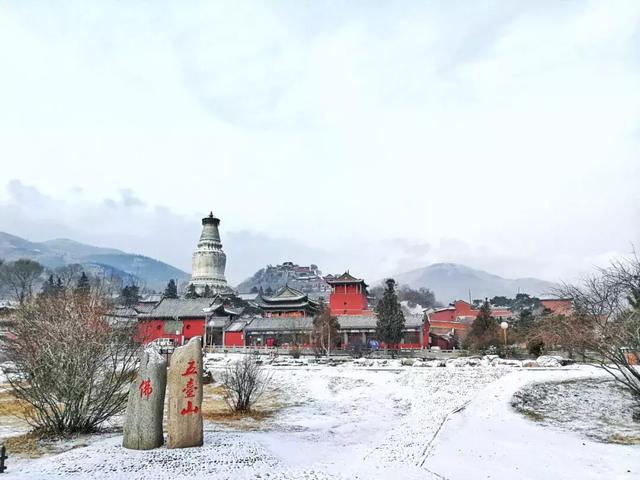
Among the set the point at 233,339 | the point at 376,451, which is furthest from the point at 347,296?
the point at 376,451

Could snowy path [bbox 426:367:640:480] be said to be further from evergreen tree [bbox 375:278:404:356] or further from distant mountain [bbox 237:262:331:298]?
distant mountain [bbox 237:262:331:298]

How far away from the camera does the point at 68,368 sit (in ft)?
35.2

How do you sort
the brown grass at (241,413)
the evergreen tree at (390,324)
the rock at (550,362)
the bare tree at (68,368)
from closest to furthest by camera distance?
the bare tree at (68,368) → the brown grass at (241,413) → the rock at (550,362) → the evergreen tree at (390,324)

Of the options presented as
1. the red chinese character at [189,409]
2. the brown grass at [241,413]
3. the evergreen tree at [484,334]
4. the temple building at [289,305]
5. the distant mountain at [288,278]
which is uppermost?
the distant mountain at [288,278]

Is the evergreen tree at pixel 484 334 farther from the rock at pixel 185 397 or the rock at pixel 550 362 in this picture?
the rock at pixel 185 397

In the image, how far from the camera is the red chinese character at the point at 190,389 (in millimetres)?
9375

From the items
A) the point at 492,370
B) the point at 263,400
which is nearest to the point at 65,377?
the point at 263,400

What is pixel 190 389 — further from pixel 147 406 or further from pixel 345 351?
pixel 345 351

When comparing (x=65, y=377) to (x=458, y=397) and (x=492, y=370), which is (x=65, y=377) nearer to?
(x=458, y=397)

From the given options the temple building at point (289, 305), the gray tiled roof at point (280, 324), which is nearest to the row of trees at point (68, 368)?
the gray tiled roof at point (280, 324)

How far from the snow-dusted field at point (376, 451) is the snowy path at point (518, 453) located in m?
0.02

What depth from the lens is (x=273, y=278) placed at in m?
176

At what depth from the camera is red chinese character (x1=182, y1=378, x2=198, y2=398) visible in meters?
9.38

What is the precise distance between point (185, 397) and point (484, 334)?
3140 centimetres
